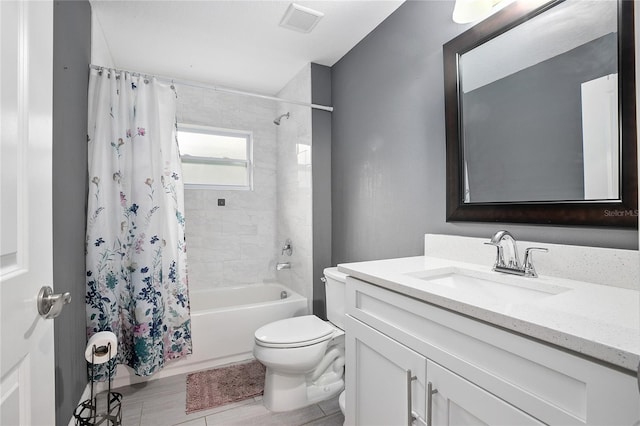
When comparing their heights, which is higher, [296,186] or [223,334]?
[296,186]

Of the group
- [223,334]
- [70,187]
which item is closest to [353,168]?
[223,334]

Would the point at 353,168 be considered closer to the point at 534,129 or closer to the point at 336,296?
the point at 336,296

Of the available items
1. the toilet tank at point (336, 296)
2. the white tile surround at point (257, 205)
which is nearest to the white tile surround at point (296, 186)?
the white tile surround at point (257, 205)

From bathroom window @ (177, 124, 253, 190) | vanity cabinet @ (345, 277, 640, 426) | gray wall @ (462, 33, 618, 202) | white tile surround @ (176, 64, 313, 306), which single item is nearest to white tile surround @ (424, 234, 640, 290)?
gray wall @ (462, 33, 618, 202)

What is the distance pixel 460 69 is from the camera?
4.70 feet

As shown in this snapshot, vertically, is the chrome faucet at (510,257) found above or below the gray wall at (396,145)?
below

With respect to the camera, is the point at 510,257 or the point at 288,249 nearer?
the point at 510,257

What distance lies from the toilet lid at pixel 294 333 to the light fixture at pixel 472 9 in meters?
1.79

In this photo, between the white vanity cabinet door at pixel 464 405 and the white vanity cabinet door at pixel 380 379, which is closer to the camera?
the white vanity cabinet door at pixel 464 405

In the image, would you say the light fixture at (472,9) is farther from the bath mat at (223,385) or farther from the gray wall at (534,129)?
the bath mat at (223,385)

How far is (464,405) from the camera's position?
0.77m

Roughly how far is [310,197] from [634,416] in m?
2.17

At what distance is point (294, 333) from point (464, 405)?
119cm

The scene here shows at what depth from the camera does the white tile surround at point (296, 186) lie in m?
2.57
